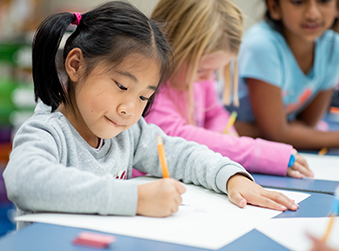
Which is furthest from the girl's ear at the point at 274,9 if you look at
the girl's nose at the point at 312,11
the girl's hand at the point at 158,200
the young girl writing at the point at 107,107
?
the girl's hand at the point at 158,200

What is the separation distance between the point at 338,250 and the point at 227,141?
0.56m

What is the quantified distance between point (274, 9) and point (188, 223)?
103 centimetres

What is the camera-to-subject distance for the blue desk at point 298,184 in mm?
704

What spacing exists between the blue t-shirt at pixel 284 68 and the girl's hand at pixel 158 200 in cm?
82

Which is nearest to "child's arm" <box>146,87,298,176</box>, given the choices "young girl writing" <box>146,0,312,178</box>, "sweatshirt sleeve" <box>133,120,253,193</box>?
"young girl writing" <box>146,0,312,178</box>

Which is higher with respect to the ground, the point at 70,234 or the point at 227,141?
the point at 70,234

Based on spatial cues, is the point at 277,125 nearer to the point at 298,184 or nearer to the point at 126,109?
the point at 298,184

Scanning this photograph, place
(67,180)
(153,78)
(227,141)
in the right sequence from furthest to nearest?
(227,141) < (153,78) < (67,180)

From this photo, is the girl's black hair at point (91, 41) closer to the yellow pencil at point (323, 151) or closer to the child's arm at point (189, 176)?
the child's arm at point (189, 176)

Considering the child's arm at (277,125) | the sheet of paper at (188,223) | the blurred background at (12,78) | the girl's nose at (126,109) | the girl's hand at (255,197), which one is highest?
the girl's nose at (126,109)

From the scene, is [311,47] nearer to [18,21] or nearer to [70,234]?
[70,234]

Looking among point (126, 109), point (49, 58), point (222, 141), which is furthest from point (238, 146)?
point (49, 58)

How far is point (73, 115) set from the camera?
2.15 ft

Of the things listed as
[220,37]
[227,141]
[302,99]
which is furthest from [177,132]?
[302,99]
